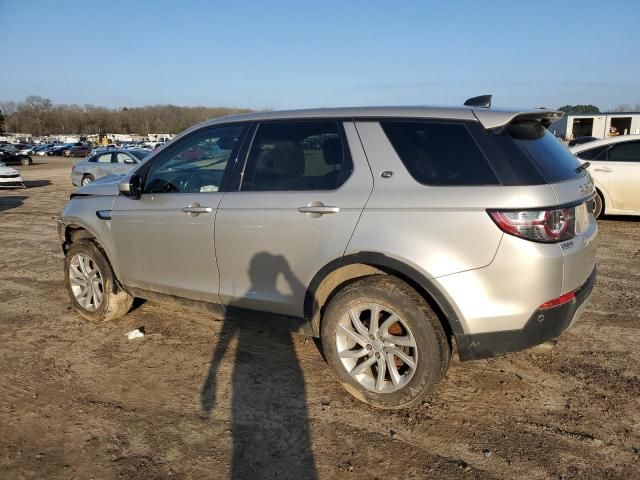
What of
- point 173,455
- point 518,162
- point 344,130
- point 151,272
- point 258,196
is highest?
point 344,130

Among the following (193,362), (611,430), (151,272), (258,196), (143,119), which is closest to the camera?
(611,430)

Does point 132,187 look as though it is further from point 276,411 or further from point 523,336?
point 523,336

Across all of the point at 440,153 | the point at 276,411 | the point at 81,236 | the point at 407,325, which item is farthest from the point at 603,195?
the point at 81,236

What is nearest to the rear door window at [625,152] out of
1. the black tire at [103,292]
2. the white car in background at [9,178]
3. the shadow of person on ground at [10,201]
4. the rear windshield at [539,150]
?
the rear windshield at [539,150]

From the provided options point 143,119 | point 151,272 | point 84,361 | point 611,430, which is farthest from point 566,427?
point 143,119

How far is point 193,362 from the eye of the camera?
3871 mm

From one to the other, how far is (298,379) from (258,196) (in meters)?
1.35

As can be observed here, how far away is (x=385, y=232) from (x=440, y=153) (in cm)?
58

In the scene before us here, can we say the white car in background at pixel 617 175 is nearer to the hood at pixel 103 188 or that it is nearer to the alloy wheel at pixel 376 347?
the alloy wheel at pixel 376 347

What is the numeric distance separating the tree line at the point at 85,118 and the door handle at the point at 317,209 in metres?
142

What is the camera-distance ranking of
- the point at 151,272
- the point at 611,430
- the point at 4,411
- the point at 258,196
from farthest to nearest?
the point at 151,272 < the point at 258,196 < the point at 4,411 < the point at 611,430

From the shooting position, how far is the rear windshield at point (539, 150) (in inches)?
111

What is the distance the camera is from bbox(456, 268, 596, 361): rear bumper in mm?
2768

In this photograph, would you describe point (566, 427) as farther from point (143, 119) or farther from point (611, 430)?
point (143, 119)
